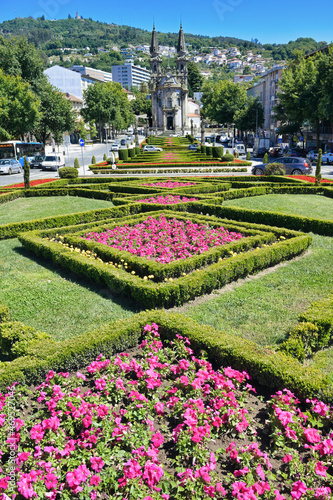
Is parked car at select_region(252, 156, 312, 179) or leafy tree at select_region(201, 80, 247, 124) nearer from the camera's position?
parked car at select_region(252, 156, 312, 179)

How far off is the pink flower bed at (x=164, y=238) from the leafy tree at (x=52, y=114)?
4754 centimetres

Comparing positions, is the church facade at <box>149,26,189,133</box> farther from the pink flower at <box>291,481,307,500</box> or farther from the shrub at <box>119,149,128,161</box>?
the pink flower at <box>291,481,307,500</box>

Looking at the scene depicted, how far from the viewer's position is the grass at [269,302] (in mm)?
6820

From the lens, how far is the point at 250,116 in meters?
68.4

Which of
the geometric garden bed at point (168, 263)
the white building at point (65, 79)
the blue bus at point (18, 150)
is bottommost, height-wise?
the geometric garden bed at point (168, 263)

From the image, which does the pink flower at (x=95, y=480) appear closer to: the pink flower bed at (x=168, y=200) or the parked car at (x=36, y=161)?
the pink flower bed at (x=168, y=200)

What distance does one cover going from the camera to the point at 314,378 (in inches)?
183

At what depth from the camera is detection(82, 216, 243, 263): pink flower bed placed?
10094 millimetres

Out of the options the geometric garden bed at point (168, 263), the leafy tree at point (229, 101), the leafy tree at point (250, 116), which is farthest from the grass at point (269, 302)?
the leafy tree at point (229, 101)

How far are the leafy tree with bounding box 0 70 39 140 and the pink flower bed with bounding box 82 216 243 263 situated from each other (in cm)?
3503

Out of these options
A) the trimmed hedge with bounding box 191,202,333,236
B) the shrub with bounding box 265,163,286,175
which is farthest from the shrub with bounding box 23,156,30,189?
the shrub with bounding box 265,163,286,175

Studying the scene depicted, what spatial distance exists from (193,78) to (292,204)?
13705 cm

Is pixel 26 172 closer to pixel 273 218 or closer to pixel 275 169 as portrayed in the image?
pixel 273 218

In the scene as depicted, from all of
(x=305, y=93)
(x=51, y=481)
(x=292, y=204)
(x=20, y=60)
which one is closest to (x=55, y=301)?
(x=51, y=481)
